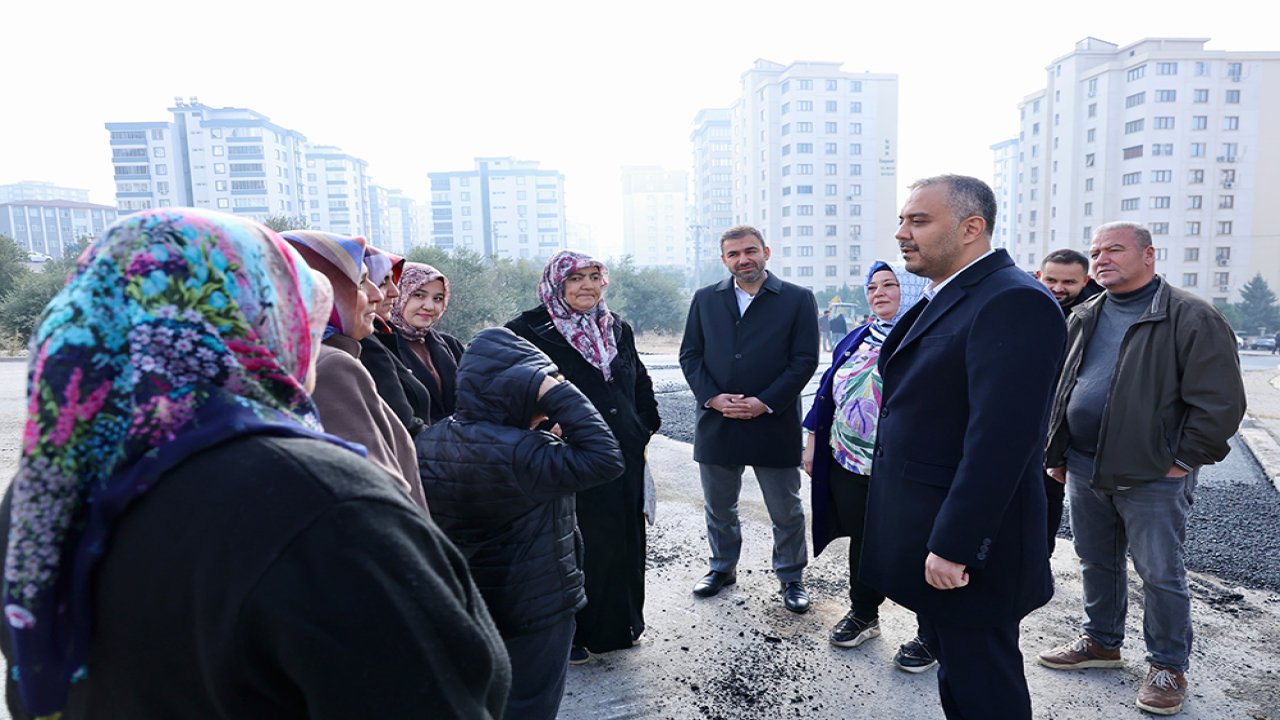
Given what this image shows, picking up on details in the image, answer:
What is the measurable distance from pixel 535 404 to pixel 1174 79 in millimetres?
62459

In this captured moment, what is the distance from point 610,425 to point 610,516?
42cm

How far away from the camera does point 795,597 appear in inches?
153

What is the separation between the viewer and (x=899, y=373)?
8.07ft

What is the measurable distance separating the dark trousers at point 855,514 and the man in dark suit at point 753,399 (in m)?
0.39

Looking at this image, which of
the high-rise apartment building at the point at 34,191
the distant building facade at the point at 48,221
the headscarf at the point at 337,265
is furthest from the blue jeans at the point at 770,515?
the high-rise apartment building at the point at 34,191

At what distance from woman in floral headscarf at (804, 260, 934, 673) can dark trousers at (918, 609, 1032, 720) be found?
1174mm

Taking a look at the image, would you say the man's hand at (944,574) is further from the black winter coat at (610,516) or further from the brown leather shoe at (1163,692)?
the black winter coat at (610,516)

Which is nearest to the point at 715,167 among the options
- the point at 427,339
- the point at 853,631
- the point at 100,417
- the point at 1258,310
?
the point at 1258,310

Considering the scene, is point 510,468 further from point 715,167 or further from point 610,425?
point 715,167

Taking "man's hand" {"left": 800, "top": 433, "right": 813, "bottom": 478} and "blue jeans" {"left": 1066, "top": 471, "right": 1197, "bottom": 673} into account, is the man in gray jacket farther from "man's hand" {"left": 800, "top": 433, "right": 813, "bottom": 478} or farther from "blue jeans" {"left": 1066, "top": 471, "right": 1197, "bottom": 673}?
"man's hand" {"left": 800, "top": 433, "right": 813, "bottom": 478}

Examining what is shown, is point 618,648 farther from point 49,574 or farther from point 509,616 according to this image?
point 49,574

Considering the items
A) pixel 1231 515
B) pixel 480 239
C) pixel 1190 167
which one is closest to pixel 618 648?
pixel 1231 515

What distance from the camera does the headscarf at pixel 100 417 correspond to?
0.79 meters

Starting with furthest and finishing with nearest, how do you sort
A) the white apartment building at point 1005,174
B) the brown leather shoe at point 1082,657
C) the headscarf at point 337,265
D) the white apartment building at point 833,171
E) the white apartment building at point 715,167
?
1. the white apartment building at point 715,167
2. the white apartment building at point 1005,174
3. the white apartment building at point 833,171
4. the brown leather shoe at point 1082,657
5. the headscarf at point 337,265
